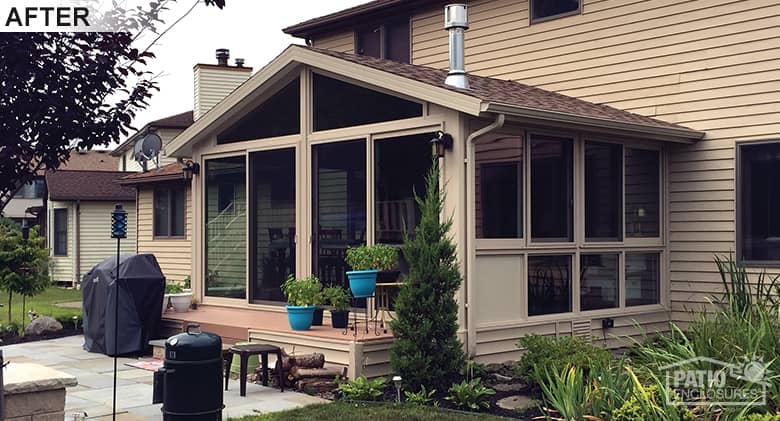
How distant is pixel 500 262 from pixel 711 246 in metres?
3.44

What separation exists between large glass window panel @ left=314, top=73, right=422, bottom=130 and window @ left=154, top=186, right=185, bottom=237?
8001 mm

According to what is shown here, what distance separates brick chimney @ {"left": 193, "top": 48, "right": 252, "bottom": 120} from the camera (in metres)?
19.4

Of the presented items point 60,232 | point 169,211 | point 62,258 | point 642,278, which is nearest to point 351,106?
point 642,278

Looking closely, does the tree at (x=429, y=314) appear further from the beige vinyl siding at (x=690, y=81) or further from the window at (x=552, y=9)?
the window at (x=552, y=9)

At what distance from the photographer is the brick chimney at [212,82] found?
63.6 feet

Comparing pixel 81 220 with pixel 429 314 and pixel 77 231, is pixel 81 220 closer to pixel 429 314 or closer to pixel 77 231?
pixel 77 231

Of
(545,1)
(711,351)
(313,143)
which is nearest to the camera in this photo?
(711,351)

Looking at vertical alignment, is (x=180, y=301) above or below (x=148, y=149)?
below

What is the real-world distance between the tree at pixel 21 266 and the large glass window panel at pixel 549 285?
27.1 feet

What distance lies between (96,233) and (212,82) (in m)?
8.89

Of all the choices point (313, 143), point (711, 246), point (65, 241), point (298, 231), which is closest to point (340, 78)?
point (313, 143)

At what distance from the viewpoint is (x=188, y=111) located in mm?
29047

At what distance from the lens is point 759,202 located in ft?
34.1

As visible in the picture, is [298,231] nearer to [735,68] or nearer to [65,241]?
[735,68]
